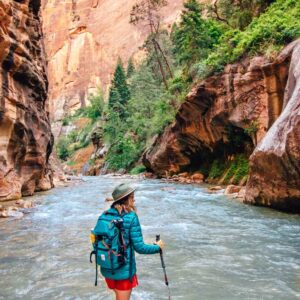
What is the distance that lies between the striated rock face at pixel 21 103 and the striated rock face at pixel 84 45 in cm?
6340

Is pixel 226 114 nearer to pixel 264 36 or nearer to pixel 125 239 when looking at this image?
pixel 264 36

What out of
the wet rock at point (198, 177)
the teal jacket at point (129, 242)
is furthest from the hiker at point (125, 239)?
the wet rock at point (198, 177)

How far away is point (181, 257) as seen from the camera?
271 inches

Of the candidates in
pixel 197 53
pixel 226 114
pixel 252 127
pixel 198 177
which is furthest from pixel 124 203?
pixel 197 53

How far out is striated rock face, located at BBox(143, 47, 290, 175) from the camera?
57.9 ft

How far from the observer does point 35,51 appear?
69.9 feet

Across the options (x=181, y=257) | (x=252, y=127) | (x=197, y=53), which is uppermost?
(x=197, y=53)

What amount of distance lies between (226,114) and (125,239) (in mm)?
18050

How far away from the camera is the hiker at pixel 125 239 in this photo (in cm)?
358

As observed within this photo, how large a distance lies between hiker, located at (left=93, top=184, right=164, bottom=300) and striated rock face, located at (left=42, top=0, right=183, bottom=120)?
81.7 m

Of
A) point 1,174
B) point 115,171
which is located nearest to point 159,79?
point 115,171

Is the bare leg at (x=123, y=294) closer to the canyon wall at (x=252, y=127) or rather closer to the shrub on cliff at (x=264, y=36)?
the canyon wall at (x=252, y=127)

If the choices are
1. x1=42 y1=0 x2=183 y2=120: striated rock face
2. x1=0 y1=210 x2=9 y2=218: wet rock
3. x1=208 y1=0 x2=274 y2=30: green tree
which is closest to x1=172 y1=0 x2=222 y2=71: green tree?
x1=208 y1=0 x2=274 y2=30: green tree

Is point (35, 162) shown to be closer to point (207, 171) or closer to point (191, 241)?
point (207, 171)
